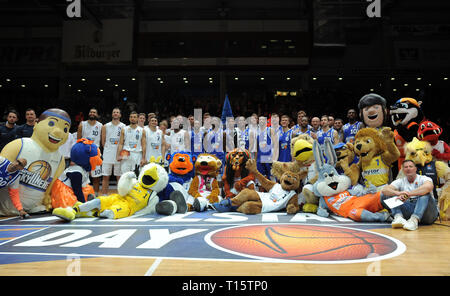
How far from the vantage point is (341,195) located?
3992 millimetres

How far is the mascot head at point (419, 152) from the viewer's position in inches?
159

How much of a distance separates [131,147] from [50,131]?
213cm

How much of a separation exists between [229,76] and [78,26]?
19.4 ft

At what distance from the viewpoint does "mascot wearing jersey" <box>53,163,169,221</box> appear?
3.83m

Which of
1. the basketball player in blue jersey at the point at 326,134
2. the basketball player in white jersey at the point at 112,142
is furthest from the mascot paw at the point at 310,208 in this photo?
the basketball player in white jersey at the point at 112,142

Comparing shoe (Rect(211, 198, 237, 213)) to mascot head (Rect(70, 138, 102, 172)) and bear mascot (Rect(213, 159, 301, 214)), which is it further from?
mascot head (Rect(70, 138, 102, 172))

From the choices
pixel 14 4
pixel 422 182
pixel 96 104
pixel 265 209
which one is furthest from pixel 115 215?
pixel 14 4

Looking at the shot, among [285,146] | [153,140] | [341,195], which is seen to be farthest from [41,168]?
[285,146]

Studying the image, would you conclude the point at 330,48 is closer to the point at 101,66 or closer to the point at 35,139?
the point at 101,66

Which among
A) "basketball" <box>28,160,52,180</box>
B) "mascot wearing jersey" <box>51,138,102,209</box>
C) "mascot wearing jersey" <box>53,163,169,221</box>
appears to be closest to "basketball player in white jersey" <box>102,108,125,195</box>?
"mascot wearing jersey" <box>51,138,102,209</box>

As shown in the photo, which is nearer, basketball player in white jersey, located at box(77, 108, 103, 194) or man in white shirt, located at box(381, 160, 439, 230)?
man in white shirt, located at box(381, 160, 439, 230)

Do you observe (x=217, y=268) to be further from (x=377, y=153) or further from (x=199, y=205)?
(x=377, y=153)

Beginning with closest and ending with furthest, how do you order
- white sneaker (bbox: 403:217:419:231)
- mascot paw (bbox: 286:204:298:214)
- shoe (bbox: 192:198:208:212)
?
white sneaker (bbox: 403:217:419:231) < mascot paw (bbox: 286:204:298:214) < shoe (bbox: 192:198:208:212)

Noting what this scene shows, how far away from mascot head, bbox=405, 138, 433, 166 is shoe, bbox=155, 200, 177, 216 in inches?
117
